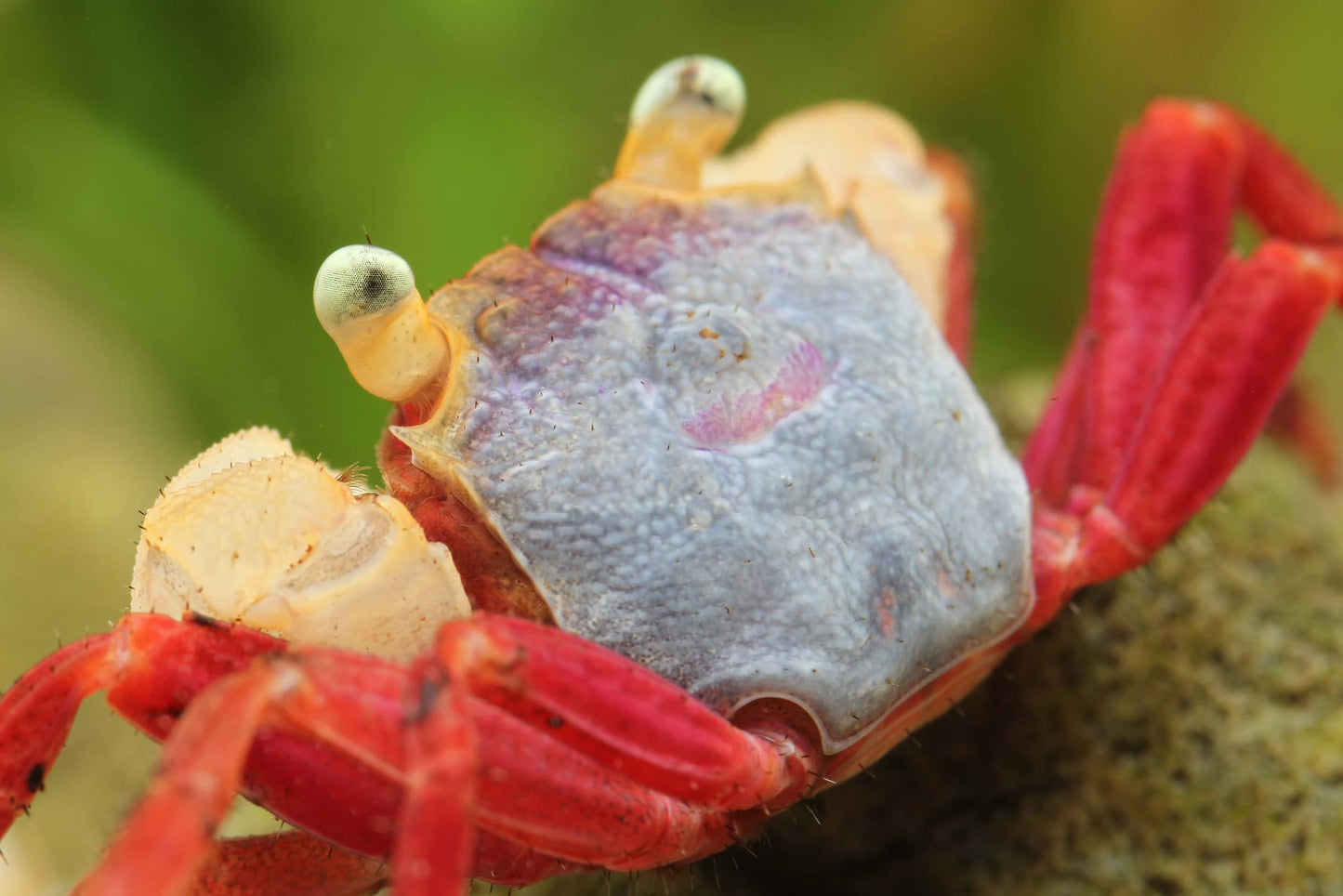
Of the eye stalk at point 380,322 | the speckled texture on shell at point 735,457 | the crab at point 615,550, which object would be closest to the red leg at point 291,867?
the crab at point 615,550

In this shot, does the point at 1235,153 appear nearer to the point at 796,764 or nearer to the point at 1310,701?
the point at 1310,701

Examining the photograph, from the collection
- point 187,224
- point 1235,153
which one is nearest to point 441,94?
point 187,224

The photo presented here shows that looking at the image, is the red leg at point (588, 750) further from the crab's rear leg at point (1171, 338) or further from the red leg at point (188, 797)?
the crab's rear leg at point (1171, 338)

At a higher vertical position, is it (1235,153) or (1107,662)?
(1235,153)

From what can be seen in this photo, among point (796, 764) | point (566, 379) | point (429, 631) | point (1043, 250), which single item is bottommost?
point (1043, 250)

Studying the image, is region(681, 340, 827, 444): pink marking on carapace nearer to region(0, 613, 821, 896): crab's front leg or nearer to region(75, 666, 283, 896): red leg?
region(0, 613, 821, 896): crab's front leg

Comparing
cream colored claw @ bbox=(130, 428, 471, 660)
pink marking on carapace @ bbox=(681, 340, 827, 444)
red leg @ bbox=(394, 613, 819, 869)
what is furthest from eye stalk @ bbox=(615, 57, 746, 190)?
red leg @ bbox=(394, 613, 819, 869)

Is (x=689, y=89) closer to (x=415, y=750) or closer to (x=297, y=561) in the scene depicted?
→ (x=297, y=561)

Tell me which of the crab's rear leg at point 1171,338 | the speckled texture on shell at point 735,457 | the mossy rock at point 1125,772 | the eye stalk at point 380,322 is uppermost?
the eye stalk at point 380,322
